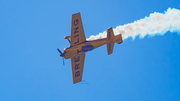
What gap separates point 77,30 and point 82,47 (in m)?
2.27

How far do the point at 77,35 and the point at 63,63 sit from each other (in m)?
4.01

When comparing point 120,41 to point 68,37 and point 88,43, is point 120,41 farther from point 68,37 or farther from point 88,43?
point 68,37

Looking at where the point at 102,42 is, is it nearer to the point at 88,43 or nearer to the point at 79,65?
the point at 88,43

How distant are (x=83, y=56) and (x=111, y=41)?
4.44m

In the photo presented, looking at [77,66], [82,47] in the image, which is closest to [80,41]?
[82,47]

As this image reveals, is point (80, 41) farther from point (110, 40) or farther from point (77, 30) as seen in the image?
point (110, 40)

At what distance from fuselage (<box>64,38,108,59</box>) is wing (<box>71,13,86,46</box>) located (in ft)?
1.83

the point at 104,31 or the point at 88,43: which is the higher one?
the point at 104,31

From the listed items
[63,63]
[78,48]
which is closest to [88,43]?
[78,48]

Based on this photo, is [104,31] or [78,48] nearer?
[78,48]

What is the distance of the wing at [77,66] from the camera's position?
137 ft

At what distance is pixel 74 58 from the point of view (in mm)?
41719

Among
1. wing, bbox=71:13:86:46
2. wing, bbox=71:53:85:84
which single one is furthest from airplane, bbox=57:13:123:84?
wing, bbox=71:53:85:84

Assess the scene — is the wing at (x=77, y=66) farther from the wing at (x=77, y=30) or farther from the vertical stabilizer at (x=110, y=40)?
the vertical stabilizer at (x=110, y=40)
